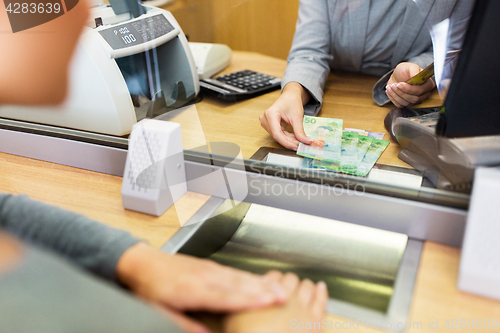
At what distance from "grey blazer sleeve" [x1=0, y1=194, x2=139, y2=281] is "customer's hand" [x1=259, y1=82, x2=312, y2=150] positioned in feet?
1.31

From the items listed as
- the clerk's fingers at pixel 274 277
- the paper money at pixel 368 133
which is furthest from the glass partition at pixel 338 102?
the clerk's fingers at pixel 274 277

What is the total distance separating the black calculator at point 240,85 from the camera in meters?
1.00

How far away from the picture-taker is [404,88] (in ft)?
2.68

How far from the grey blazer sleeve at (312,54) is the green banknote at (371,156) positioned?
0.21 meters

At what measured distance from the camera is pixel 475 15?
489mm

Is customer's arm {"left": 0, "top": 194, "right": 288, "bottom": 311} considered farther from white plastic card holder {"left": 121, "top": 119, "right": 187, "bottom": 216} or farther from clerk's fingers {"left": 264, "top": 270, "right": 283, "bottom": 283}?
white plastic card holder {"left": 121, "top": 119, "right": 187, "bottom": 216}

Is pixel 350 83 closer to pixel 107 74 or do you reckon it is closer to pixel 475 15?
pixel 475 15

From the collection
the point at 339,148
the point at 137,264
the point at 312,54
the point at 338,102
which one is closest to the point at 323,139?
the point at 339,148

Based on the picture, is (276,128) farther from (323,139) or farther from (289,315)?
(289,315)

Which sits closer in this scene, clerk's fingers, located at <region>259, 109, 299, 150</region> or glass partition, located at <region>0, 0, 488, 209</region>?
glass partition, located at <region>0, 0, 488, 209</region>

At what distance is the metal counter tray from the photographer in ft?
2.01

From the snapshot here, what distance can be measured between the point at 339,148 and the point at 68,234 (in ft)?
1.71

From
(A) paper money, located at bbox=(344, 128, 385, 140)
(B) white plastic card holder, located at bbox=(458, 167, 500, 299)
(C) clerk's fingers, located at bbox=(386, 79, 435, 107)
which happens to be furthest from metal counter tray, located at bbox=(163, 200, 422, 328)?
(C) clerk's fingers, located at bbox=(386, 79, 435, 107)

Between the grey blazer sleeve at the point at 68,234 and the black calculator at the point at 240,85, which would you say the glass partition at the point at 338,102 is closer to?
the black calculator at the point at 240,85
